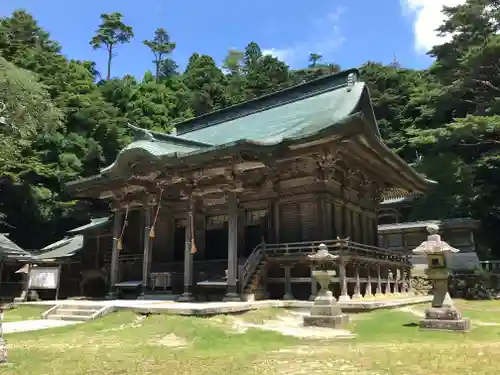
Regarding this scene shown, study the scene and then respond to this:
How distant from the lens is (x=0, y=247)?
23.4m

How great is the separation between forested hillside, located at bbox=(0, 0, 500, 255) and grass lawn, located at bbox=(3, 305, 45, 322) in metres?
7.64

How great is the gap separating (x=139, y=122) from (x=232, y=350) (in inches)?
1825

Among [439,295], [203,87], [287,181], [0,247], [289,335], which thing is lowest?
[289,335]

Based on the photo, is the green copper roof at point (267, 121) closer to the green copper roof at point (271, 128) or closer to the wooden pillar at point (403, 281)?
the green copper roof at point (271, 128)

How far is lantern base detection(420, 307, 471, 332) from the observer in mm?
10398

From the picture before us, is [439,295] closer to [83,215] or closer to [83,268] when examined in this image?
[83,268]

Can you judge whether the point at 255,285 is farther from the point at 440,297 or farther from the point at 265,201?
Answer: the point at 440,297

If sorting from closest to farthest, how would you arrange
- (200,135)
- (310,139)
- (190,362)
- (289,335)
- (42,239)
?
1. (190,362)
2. (289,335)
3. (310,139)
4. (200,135)
5. (42,239)

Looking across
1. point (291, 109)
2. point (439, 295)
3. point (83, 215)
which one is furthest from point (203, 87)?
point (439, 295)

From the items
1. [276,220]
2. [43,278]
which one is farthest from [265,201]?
[43,278]

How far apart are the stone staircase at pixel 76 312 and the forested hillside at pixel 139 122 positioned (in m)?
8.37

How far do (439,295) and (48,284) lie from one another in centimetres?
2094

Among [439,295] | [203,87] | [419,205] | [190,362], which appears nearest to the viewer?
[190,362]

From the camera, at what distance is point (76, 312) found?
14141mm
